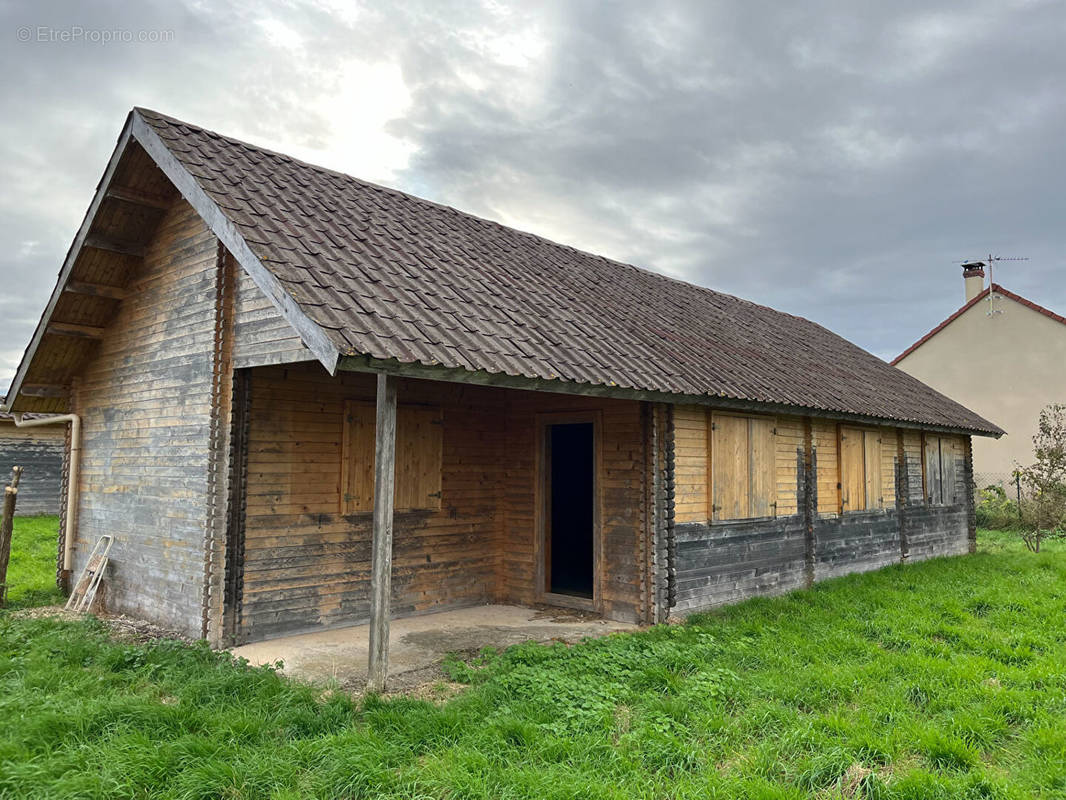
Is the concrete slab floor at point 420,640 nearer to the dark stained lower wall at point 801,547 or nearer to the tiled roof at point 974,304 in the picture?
the dark stained lower wall at point 801,547

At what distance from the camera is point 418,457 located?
30.1 ft

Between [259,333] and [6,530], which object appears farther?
[6,530]

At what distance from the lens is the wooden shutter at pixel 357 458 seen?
827cm

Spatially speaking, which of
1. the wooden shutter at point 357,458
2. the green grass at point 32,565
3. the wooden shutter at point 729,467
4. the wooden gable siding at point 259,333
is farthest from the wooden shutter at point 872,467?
the green grass at point 32,565

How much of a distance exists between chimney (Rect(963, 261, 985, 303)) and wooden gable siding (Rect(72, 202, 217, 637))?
974 inches

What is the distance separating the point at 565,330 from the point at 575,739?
4.51 meters

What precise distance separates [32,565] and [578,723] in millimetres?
10649

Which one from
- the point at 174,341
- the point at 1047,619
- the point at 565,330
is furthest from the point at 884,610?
the point at 174,341

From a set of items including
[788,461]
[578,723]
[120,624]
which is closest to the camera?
[578,723]

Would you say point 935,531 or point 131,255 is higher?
point 131,255

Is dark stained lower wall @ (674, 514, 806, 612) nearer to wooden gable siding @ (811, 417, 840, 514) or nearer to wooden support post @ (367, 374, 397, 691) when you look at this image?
wooden gable siding @ (811, 417, 840, 514)

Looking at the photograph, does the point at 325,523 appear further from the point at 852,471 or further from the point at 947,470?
the point at 947,470

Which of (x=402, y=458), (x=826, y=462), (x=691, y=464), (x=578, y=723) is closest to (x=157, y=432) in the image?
(x=402, y=458)

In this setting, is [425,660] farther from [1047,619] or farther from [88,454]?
[1047,619]
